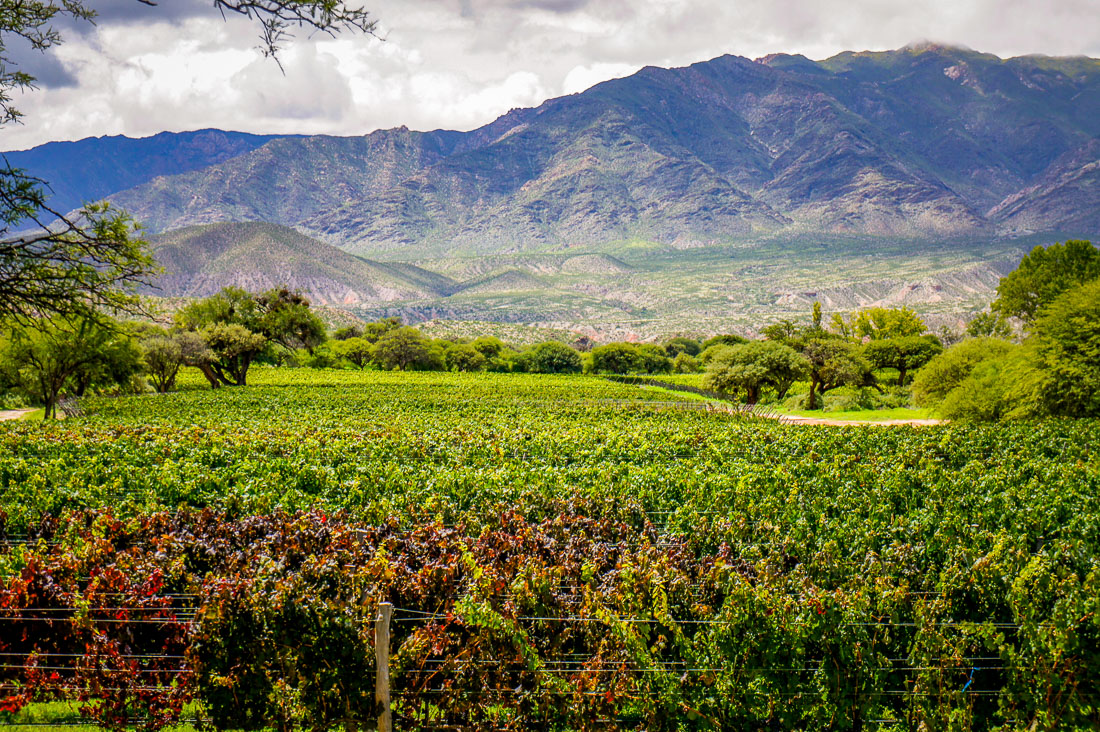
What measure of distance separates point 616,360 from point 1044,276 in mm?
63435

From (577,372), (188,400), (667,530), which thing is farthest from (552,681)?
(577,372)

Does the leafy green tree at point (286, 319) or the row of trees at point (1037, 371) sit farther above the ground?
the leafy green tree at point (286, 319)

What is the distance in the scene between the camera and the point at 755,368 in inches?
2219

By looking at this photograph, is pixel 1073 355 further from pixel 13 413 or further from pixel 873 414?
pixel 13 413

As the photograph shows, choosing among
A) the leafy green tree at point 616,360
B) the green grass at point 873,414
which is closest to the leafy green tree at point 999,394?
the green grass at point 873,414

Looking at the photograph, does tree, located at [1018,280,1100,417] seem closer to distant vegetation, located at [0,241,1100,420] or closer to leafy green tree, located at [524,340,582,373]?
distant vegetation, located at [0,241,1100,420]

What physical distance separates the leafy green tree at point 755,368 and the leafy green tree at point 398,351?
186 feet

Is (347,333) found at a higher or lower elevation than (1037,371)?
higher

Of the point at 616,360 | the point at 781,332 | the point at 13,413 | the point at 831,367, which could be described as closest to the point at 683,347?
the point at 616,360

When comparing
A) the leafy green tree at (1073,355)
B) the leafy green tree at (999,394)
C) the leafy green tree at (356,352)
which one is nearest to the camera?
the leafy green tree at (1073,355)

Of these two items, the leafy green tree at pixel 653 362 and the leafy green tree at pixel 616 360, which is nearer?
the leafy green tree at pixel 616 360

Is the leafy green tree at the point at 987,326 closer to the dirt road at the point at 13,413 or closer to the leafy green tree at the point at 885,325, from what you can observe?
the leafy green tree at the point at 885,325

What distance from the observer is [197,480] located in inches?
625

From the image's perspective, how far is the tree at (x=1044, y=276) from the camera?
205 feet
